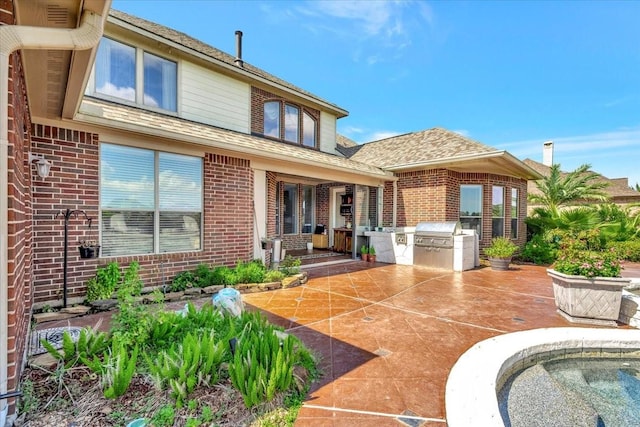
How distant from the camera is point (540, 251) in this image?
10.5 meters

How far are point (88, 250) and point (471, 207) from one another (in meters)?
→ 10.7

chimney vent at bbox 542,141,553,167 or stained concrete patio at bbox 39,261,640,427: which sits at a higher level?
chimney vent at bbox 542,141,553,167

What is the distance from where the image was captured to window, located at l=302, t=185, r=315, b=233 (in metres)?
12.6

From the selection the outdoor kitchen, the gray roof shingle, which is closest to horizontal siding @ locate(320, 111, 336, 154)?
the gray roof shingle

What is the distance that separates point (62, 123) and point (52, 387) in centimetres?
407

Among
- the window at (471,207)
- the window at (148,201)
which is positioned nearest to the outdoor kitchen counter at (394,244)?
the window at (471,207)

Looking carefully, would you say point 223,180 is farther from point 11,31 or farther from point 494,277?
point 494,277

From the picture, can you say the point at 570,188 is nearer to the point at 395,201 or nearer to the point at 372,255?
the point at 395,201

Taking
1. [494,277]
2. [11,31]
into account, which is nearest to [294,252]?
[494,277]

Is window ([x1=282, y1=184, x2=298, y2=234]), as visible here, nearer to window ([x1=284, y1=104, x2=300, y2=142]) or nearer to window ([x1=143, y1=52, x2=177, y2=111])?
window ([x1=284, y1=104, x2=300, y2=142])

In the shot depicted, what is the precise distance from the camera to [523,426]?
7.78ft

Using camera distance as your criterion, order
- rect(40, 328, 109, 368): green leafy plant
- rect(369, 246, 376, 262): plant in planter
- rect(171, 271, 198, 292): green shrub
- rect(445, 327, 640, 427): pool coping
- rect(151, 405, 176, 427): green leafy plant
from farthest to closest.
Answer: rect(369, 246, 376, 262): plant in planter → rect(171, 271, 198, 292): green shrub → rect(40, 328, 109, 368): green leafy plant → rect(445, 327, 640, 427): pool coping → rect(151, 405, 176, 427): green leafy plant

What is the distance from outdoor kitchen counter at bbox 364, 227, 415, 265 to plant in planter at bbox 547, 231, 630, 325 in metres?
4.87

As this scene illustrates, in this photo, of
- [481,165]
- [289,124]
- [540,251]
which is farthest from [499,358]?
[540,251]
